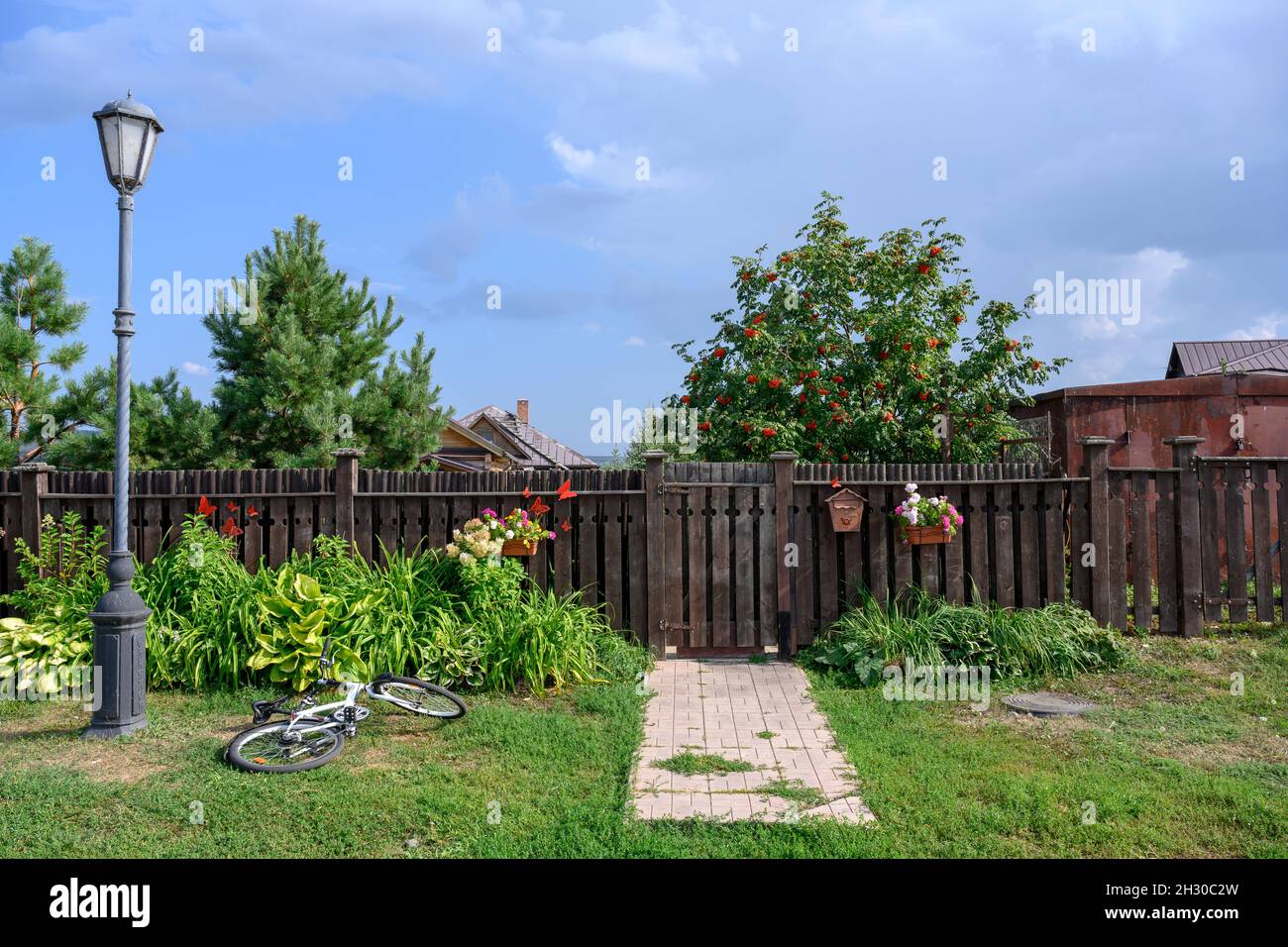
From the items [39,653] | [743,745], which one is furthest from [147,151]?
[743,745]

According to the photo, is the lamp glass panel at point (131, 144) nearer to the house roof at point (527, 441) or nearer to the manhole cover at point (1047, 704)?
the manhole cover at point (1047, 704)

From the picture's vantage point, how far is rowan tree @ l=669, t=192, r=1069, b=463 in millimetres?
9375

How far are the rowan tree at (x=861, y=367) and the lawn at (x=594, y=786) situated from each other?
3.99m

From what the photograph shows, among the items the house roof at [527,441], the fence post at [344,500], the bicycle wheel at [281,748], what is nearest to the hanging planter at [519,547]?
the fence post at [344,500]

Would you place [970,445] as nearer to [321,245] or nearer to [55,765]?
[55,765]

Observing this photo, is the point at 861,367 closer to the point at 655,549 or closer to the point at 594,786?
the point at 655,549

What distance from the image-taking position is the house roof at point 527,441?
107 feet

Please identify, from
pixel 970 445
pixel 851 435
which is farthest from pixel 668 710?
pixel 970 445

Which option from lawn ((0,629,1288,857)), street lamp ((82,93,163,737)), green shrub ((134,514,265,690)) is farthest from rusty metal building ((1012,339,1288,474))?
street lamp ((82,93,163,737))

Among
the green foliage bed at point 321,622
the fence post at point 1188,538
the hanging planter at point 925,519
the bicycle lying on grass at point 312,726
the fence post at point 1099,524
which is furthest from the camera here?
the fence post at point 1188,538

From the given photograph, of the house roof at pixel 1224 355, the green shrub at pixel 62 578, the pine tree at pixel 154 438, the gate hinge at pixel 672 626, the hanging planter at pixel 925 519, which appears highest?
the house roof at pixel 1224 355

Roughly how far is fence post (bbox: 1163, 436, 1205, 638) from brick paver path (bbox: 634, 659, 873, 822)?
3.68 meters
